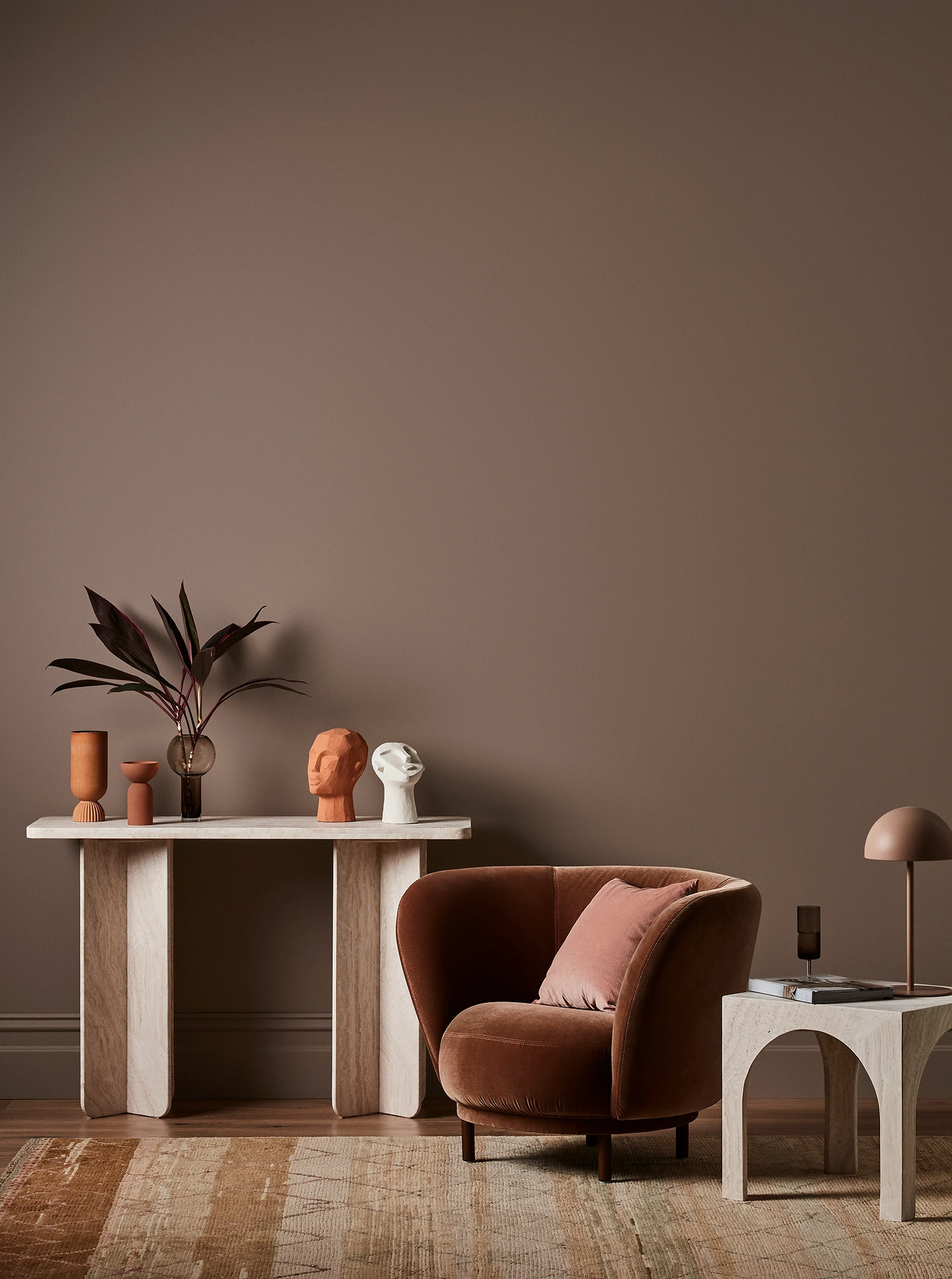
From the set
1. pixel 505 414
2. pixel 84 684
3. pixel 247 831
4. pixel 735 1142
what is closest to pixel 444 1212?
pixel 735 1142

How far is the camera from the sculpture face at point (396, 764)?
382 centimetres

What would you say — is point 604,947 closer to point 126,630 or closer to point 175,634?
point 175,634

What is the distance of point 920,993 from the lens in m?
3.15

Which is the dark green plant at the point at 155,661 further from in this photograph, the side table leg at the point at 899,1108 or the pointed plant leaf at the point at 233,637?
the side table leg at the point at 899,1108

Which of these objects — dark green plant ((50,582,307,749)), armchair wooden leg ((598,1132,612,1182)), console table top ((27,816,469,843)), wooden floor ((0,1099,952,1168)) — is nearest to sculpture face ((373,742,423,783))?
console table top ((27,816,469,843))

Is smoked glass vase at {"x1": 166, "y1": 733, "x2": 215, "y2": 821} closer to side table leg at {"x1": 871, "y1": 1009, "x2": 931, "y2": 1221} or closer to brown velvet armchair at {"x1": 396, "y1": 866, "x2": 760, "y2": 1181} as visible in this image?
brown velvet armchair at {"x1": 396, "y1": 866, "x2": 760, "y2": 1181}

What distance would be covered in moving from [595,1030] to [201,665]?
1.66 meters

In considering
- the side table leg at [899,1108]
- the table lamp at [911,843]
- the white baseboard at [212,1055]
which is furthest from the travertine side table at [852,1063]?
the white baseboard at [212,1055]

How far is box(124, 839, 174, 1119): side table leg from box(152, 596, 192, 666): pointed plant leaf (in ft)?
1.93

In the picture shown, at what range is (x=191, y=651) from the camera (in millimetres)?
4055

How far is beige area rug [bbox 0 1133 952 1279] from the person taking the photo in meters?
2.70

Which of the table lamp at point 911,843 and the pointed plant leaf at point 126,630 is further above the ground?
the pointed plant leaf at point 126,630

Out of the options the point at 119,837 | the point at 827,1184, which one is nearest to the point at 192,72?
the point at 119,837

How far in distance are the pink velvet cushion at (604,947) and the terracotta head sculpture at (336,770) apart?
2.68 feet
